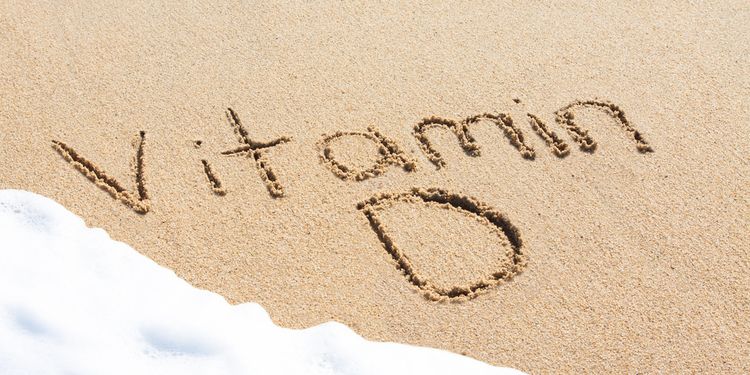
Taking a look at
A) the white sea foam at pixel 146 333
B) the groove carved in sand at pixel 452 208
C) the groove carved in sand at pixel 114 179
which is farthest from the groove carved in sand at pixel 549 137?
the groove carved in sand at pixel 114 179

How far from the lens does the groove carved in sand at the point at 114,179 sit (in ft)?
8.77

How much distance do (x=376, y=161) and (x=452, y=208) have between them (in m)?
0.31

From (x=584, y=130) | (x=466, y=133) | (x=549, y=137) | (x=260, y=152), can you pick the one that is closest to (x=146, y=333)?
(x=260, y=152)

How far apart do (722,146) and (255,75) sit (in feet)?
5.38

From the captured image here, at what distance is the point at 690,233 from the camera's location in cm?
273

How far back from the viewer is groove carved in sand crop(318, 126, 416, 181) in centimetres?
284

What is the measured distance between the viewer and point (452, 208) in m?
2.76

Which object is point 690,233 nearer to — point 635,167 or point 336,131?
point 635,167

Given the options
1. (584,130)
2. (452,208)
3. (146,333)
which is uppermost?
(584,130)

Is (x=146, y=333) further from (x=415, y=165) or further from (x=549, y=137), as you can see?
(x=549, y=137)

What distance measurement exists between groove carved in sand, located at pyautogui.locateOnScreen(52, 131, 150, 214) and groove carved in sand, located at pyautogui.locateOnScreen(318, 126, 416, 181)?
1.85 feet

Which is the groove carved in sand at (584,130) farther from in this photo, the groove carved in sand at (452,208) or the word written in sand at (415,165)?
the groove carved in sand at (452,208)

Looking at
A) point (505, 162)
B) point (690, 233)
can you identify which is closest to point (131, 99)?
point (505, 162)

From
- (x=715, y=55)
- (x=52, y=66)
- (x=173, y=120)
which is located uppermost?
(x=52, y=66)
